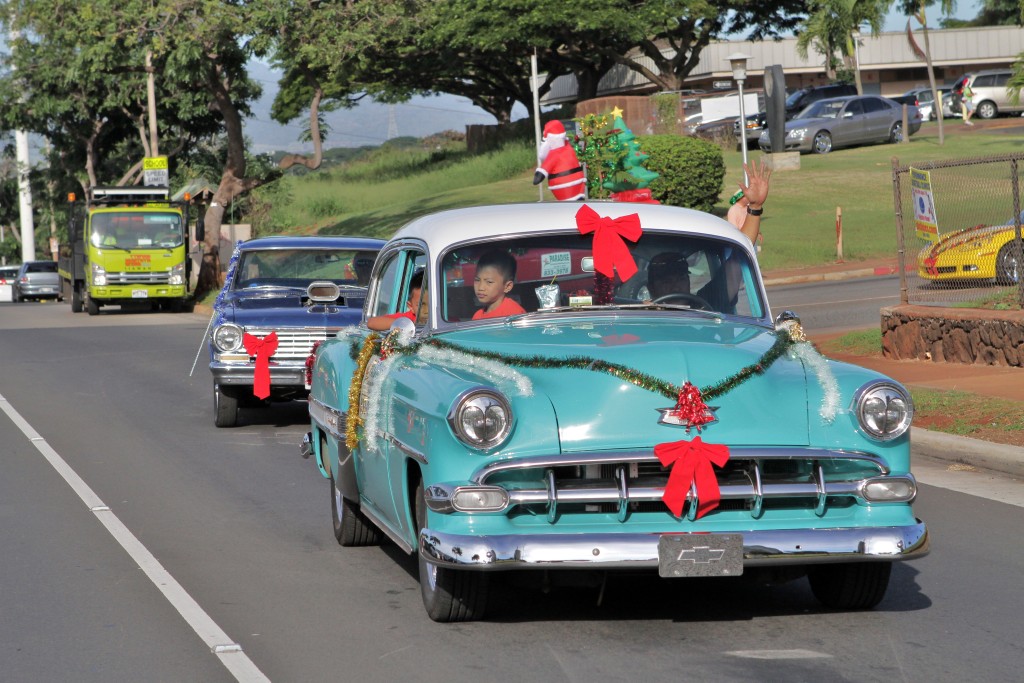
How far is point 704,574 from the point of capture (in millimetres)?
5449

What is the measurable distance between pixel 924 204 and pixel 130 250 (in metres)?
25.2

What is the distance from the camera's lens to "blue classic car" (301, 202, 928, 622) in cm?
547

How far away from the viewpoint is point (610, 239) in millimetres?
6898

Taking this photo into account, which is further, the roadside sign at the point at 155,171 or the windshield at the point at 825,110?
the windshield at the point at 825,110

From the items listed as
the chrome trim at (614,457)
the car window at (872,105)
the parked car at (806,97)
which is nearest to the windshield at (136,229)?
the parked car at (806,97)

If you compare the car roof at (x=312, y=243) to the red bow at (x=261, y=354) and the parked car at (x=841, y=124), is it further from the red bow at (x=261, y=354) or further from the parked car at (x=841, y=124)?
the parked car at (x=841, y=124)

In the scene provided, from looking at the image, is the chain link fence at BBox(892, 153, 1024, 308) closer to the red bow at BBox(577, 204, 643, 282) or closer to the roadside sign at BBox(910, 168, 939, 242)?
the roadside sign at BBox(910, 168, 939, 242)

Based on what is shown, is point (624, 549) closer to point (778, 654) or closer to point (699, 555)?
point (699, 555)

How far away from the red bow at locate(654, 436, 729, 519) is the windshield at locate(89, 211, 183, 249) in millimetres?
32324

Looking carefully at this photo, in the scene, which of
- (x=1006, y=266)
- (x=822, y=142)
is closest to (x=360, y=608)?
(x=1006, y=266)

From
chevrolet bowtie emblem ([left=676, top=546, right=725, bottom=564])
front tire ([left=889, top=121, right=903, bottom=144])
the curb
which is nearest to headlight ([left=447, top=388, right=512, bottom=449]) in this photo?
chevrolet bowtie emblem ([left=676, top=546, right=725, bottom=564])

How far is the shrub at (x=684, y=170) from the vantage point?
2975 cm

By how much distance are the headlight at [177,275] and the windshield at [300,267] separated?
72.7ft

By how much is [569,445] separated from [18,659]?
8.05 ft
